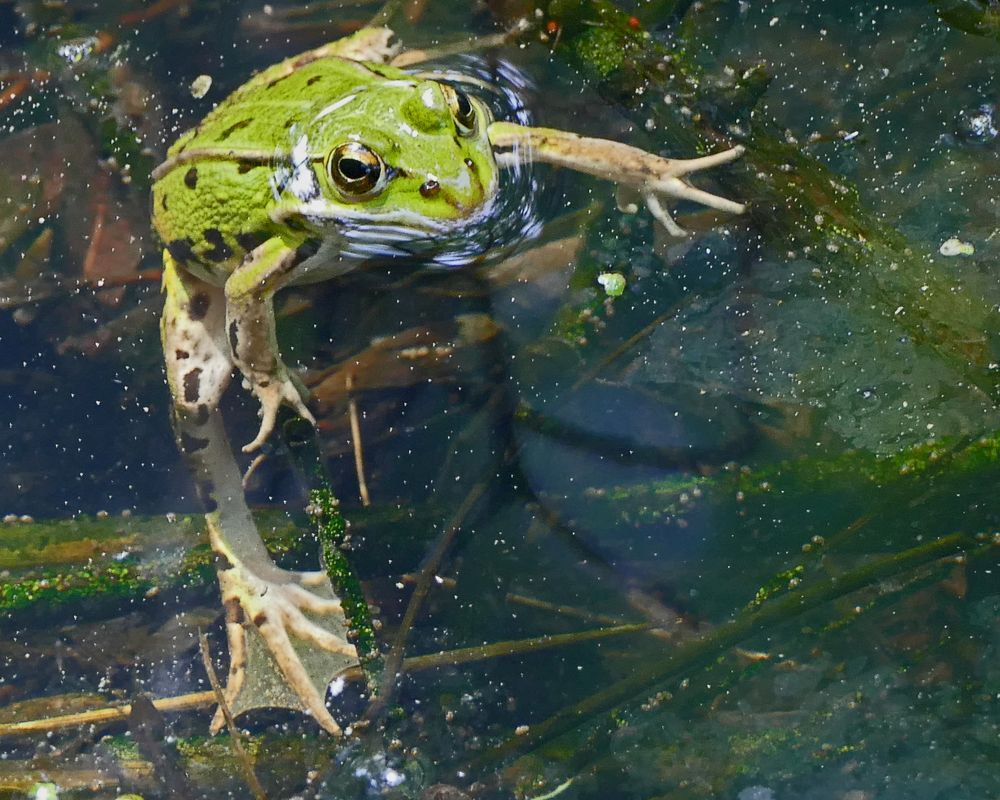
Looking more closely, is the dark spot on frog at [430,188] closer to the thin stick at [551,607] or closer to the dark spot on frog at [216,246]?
the dark spot on frog at [216,246]

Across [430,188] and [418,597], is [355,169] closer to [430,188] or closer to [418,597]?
[430,188]

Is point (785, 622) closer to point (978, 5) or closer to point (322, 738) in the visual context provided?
point (322, 738)

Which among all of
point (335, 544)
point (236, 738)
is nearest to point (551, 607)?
point (335, 544)

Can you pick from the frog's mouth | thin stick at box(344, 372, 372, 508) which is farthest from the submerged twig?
the frog's mouth

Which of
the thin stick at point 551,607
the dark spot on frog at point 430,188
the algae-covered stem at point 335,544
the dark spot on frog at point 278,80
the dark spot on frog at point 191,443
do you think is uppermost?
the dark spot on frog at point 278,80

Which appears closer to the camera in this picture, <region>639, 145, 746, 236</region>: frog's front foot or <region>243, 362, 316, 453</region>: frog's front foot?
<region>639, 145, 746, 236</region>: frog's front foot

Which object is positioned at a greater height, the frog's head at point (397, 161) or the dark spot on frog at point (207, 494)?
the frog's head at point (397, 161)

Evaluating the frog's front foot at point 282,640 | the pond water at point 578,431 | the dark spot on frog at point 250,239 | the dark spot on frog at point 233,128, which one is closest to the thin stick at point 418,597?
the pond water at point 578,431

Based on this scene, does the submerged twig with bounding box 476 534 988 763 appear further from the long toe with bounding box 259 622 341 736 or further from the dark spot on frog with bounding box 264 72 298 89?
the dark spot on frog with bounding box 264 72 298 89
